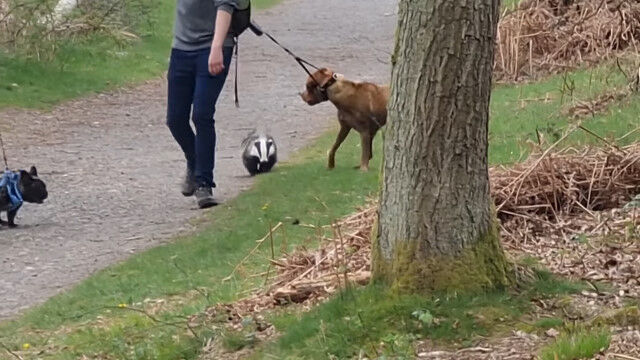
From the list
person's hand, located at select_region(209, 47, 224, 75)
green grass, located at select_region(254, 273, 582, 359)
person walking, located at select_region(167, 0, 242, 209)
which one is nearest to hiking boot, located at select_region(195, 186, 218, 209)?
person walking, located at select_region(167, 0, 242, 209)

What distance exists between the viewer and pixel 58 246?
933cm

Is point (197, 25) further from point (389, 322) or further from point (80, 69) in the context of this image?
point (80, 69)

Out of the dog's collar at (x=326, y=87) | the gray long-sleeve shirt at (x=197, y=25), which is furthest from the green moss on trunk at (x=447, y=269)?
the dog's collar at (x=326, y=87)

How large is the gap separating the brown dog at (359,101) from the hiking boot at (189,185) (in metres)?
1.57

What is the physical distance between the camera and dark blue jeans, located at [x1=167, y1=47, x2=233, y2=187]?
9.62m

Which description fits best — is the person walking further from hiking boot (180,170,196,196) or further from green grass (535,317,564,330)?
green grass (535,317,564,330)

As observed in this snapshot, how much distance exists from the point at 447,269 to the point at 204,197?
16.1 feet

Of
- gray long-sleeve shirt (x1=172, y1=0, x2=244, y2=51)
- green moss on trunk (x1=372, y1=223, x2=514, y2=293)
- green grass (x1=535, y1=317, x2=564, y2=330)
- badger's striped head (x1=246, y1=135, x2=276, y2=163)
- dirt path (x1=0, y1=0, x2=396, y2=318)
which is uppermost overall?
gray long-sleeve shirt (x1=172, y1=0, x2=244, y2=51)

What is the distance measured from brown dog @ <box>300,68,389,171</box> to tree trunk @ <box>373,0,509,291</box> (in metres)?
5.26

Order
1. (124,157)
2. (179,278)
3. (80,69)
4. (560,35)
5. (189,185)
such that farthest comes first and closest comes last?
(80,69) < (560,35) < (124,157) < (189,185) < (179,278)

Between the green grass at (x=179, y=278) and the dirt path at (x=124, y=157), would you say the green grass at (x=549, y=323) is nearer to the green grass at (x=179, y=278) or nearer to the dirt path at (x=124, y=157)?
the green grass at (x=179, y=278)

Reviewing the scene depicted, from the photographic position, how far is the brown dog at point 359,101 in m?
11.0

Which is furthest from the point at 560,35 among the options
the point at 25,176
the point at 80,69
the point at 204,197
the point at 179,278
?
the point at 179,278

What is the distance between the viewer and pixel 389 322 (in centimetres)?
548
